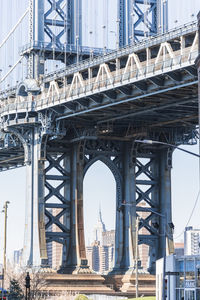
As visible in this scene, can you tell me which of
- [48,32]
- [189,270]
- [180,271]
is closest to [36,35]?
[48,32]

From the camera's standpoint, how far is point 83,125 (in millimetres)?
102750

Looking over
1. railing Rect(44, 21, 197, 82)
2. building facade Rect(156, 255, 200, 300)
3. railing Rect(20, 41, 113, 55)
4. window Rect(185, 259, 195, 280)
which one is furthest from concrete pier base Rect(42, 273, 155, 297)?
window Rect(185, 259, 195, 280)

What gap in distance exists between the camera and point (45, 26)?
4122 inches

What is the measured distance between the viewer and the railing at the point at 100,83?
8069cm

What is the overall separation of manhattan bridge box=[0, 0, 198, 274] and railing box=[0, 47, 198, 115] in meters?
0.13

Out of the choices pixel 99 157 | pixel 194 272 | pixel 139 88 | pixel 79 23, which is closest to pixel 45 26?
pixel 79 23

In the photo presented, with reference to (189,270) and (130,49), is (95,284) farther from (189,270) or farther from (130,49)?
(189,270)

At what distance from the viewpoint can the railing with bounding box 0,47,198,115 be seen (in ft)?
265

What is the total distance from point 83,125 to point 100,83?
11990mm

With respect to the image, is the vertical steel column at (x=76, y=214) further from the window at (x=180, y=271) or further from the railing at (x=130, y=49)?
the window at (x=180, y=271)

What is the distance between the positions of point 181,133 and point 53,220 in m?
15.0

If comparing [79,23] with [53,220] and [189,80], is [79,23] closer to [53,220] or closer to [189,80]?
[53,220]

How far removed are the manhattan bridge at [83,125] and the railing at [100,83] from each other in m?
0.13

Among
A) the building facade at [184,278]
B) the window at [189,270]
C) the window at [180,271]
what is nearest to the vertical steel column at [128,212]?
the building facade at [184,278]
